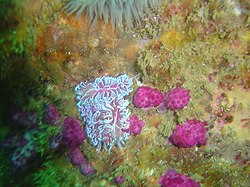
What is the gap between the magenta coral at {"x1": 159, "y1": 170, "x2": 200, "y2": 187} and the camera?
384 cm

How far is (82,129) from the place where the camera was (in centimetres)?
423

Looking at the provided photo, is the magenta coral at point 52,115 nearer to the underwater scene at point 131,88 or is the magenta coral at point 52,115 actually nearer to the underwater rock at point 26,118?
the underwater scene at point 131,88

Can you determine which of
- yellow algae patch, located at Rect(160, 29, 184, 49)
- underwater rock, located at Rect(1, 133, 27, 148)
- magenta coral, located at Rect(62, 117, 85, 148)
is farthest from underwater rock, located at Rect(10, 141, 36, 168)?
yellow algae patch, located at Rect(160, 29, 184, 49)

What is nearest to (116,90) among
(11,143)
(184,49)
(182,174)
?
(184,49)

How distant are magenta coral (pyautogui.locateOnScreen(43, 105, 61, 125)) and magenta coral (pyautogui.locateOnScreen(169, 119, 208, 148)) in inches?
75.5

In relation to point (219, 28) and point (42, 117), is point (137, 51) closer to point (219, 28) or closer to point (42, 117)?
point (219, 28)

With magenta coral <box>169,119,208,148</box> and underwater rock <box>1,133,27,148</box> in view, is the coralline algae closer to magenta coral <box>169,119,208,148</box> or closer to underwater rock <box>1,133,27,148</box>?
magenta coral <box>169,119,208,148</box>

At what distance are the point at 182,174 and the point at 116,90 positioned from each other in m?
1.59

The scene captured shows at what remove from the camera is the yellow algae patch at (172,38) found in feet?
12.5

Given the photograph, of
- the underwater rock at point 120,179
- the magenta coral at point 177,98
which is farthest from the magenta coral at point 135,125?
the underwater rock at point 120,179

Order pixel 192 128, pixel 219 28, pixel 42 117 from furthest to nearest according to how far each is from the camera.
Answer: pixel 42 117, pixel 192 128, pixel 219 28

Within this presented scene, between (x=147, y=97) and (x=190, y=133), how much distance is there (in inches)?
31.6

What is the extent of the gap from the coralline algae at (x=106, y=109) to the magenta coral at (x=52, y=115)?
1.59ft

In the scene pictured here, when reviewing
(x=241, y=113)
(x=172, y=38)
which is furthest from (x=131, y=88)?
(x=241, y=113)
